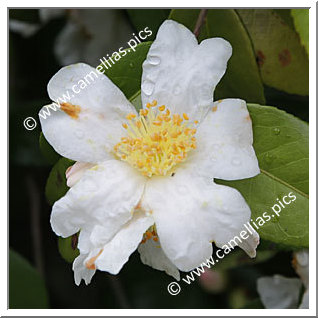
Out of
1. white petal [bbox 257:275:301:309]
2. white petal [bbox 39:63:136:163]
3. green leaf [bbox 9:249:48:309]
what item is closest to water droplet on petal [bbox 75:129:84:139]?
white petal [bbox 39:63:136:163]

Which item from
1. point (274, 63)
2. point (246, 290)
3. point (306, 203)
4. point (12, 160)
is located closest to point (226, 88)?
point (274, 63)

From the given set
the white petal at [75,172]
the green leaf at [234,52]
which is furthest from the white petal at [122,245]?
the green leaf at [234,52]

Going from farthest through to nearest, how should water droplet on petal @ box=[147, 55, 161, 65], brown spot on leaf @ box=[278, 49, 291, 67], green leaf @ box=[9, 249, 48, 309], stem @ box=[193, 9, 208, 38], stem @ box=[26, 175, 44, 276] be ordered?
stem @ box=[26, 175, 44, 276] < green leaf @ box=[9, 249, 48, 309] < brown spot on leaf @ box=[278, 49, 291, 67] < stem @ box=[193, 9, 208, 38] < water droplet on petal @ box=[147, 55, 161, 65]

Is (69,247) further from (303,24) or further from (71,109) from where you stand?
(303,24)

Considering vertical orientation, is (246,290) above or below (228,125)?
below

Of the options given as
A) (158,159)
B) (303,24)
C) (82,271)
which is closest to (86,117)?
(158,159)

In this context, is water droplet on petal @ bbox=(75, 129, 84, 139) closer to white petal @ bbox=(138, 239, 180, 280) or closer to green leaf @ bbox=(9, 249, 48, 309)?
white petal @ bbox=(138, 239, 180, 280)

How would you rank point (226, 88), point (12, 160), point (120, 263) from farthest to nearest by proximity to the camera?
point (12, 160), point (226, 88), point (120, 263)

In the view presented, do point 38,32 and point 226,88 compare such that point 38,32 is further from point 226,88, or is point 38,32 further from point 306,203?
point 306,203
